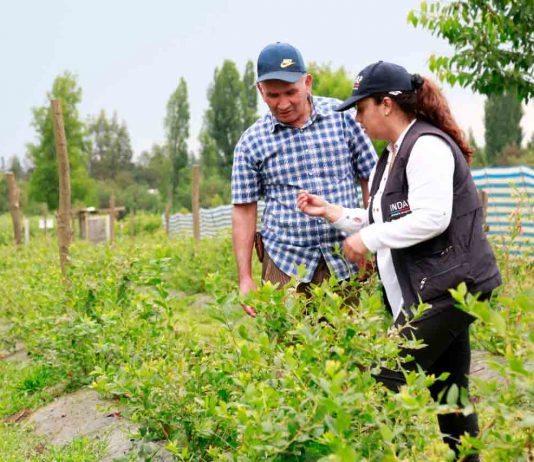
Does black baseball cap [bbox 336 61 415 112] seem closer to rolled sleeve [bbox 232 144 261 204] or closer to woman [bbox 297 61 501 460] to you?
woman [bbox 297 61 501 460]

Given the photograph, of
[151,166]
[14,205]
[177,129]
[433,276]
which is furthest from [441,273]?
[151,166]

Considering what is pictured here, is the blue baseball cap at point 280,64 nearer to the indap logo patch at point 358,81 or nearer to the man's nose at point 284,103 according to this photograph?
the man's nose at point 284,103

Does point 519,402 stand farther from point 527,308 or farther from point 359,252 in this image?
point 359,252

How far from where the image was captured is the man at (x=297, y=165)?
4.02 m

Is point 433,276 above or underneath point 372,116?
underneath

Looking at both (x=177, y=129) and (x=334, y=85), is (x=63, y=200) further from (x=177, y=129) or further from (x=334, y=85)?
(x=177, y=129)

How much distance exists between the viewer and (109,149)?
88.7m

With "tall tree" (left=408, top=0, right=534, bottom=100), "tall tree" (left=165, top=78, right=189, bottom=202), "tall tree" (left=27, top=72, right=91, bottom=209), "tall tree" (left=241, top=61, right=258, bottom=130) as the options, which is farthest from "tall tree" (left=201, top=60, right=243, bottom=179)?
"tall tree" (left=408, top=0, right=534, bottom=100)

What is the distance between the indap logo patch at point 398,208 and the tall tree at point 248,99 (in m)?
63.1

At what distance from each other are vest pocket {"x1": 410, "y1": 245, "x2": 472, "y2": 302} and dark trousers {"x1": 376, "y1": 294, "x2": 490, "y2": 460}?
0.27 feet

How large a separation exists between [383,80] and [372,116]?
146 millimetres

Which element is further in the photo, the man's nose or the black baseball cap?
the man's nose

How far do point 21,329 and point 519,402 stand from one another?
5.56 m

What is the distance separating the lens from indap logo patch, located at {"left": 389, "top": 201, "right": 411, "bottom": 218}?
306 centimetres
